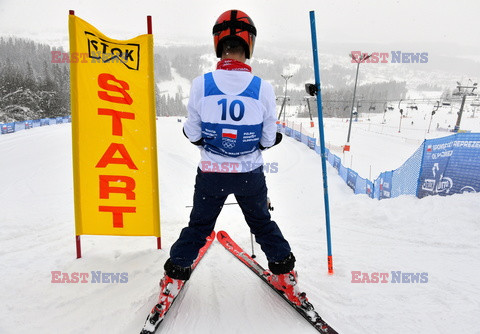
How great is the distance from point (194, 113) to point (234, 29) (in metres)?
0.72

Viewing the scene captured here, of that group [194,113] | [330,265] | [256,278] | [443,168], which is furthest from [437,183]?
[194,113]

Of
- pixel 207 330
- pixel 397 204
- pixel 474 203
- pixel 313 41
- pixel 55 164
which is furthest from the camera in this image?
pixel 55 164

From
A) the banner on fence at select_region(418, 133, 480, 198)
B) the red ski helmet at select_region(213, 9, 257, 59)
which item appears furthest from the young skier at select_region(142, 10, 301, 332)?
the banner on fence at select_region(418, 133, 480, 198)

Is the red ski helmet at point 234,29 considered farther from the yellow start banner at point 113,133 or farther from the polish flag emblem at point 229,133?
the yellow start banner at point 113,133

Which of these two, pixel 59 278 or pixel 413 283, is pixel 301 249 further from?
pixel 59 278

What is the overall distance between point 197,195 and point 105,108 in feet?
5.73

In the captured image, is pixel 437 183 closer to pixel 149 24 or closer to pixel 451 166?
pixel 451 166

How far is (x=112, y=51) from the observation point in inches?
119

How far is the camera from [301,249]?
3572mm

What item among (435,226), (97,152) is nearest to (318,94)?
(97,152)

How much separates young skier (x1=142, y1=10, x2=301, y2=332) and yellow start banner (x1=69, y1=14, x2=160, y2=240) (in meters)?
1.28

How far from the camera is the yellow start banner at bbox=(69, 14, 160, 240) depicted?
298cm

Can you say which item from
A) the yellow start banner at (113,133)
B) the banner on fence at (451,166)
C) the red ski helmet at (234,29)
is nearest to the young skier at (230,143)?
the red ski helmet at (234,29)

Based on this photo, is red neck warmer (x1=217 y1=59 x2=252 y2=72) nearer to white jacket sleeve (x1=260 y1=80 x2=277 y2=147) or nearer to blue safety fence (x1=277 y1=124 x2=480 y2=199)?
white jacket sleeve (x1=260 y1=80 x2=277 y2=147)
